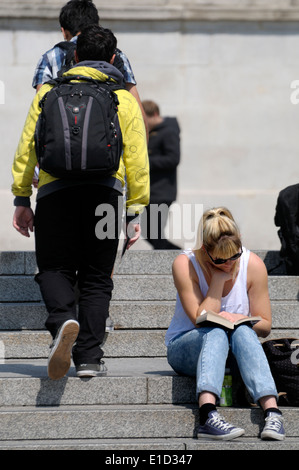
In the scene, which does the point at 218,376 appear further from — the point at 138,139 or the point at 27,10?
the point at 27,10

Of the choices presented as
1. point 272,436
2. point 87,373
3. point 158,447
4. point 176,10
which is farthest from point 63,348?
point 176,10

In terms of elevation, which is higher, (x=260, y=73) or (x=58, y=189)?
(x=260, y=73)

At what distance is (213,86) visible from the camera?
1149cm

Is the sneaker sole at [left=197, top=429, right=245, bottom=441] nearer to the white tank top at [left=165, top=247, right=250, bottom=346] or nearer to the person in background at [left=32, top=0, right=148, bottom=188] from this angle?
the white tank top at [left=165, top=247, right=250, bottom=346]

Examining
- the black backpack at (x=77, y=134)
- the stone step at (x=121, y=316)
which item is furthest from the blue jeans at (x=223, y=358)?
the stone step at (x=121, y=316)

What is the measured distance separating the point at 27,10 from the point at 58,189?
→ 6386 millimetres

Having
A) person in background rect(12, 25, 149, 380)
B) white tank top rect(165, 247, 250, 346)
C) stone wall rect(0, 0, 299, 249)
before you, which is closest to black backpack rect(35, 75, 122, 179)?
person in background rect(12, 25, 149, 380)

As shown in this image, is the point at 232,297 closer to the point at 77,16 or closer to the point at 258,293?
the point at 258,293

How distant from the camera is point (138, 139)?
5.46 meters

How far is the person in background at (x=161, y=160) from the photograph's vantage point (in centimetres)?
926

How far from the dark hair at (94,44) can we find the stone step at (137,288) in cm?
197

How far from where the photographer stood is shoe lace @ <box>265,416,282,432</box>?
497 cm
